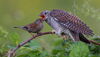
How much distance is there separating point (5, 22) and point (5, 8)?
2345 mm

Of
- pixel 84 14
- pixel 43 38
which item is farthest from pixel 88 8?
pixel 43 38

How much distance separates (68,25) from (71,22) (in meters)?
0.14

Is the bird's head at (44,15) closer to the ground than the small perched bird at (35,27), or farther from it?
farther from it

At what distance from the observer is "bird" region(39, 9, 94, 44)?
4192mm

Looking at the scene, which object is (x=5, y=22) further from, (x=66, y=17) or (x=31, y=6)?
(x=66, y=17)

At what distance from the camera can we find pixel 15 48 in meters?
3.92

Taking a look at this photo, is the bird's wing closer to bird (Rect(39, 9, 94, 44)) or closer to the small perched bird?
bird (Rect(39, 9, 94, 44))

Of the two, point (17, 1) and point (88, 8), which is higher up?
point (17, 1)

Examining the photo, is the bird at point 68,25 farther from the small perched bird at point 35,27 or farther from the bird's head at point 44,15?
the small perched bird at point 35,27


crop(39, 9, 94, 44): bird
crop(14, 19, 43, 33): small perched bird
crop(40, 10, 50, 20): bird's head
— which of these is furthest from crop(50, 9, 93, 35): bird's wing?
crop(14, 19, 43, 33): small perched bird

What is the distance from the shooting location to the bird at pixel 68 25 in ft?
13.8

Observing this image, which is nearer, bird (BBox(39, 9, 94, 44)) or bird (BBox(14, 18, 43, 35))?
bird (BBox(39, 9, 94, 44))

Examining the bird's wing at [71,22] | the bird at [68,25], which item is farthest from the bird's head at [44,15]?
the bird's wing at [71,22]

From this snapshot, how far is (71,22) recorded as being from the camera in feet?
14.9
